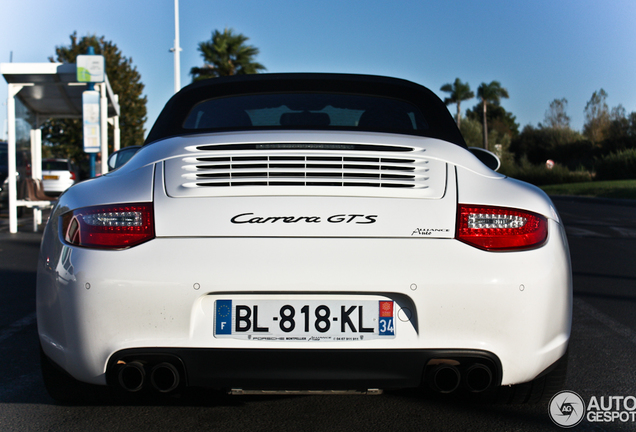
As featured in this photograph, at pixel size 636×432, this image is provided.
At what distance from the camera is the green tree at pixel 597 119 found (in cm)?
5609

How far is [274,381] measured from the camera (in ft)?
7.41

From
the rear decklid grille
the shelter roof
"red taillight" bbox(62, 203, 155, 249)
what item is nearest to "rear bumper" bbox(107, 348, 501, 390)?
"red taillight" bbox(62, 203, 155, 249)

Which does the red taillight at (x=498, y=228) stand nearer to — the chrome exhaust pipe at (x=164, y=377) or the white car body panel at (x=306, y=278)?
the white car body panel at (x=306, y=278)

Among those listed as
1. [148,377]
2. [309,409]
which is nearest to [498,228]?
[309,409]

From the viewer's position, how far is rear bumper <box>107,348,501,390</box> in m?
2.24

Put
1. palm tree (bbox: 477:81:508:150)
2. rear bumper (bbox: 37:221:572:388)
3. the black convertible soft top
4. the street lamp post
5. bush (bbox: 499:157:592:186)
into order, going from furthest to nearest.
Answer: palm tree (bbox: 477:81:508:150) → bush (bbox: 499:157:592:186) → the street lamp post → the black convertible soft top → rear bumper (bbox: 37:221:572:388)

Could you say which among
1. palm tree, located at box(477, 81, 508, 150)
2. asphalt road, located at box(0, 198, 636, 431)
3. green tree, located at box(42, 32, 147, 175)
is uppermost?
palm tree, located at box(477, 81, 508, 150)

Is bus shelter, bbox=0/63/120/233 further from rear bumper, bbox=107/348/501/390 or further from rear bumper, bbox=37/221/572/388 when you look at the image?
rear bumper, bbox=107/348/501/390

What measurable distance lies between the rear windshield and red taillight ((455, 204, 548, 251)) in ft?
3.67

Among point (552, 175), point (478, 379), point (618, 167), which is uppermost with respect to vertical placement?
point (618, 167)

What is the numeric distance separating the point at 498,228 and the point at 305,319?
2.53ft

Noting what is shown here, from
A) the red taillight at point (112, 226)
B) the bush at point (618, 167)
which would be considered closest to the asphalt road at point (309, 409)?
the red taillight at point (112, 226)

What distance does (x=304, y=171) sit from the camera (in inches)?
96.0

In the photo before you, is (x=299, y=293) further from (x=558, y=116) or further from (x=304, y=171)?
(x=558, y=116)
